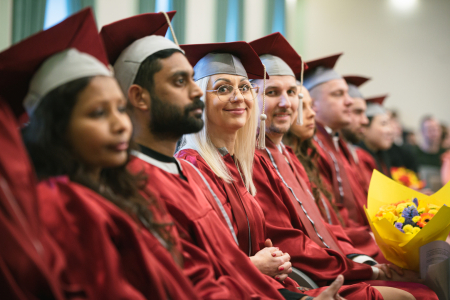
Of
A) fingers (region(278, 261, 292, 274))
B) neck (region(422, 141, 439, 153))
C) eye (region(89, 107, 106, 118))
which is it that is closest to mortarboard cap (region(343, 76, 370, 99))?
fingers (region(278, 261, 292, 274))

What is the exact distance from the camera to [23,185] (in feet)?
3.66

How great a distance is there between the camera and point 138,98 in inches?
70.6

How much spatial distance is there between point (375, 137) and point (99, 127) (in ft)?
15.7

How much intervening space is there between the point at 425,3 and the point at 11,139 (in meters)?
10.2

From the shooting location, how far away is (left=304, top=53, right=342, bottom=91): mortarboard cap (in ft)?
13.4

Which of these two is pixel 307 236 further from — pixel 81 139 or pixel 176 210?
pixel 81 139

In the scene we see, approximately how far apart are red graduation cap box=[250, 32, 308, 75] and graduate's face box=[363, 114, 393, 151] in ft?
8.41

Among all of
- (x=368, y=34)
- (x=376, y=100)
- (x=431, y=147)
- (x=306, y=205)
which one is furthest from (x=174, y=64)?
(x=431, y=147)

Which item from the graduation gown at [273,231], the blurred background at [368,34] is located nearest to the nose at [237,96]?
the graduation gown at [273,231]

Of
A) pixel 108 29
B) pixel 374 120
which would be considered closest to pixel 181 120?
pixel 108 29

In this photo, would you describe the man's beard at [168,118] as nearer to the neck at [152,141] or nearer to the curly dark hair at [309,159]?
the neck at [152,141]

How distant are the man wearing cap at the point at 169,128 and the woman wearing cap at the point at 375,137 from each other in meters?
3.84

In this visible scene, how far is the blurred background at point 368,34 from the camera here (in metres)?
4.70

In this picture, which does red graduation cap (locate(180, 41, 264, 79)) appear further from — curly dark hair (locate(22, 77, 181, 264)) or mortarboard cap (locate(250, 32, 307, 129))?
curly dark hair (locate(22, 77, 181, 264))
